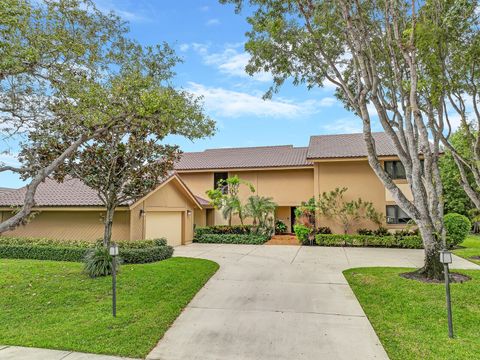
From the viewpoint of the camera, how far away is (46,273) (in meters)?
9.85

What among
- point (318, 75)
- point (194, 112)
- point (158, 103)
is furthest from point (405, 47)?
point (158, 103)

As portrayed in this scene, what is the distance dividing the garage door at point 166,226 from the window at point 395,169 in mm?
12894

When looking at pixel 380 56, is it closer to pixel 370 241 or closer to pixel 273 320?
pixel 273 320

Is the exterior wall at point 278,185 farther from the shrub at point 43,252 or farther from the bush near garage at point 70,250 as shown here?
the shrub at point 43,252

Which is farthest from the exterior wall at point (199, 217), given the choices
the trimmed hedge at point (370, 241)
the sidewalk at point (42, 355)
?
the sidewalk at point (42, 355)

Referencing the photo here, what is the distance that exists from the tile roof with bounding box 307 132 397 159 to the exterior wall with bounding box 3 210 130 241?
37.4ft

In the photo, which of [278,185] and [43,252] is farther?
[278,185]

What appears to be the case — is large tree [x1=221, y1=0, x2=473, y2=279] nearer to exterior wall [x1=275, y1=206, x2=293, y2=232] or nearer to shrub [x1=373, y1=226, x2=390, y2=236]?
shrub [x1=373, y1=226, x2=390, y2=236]

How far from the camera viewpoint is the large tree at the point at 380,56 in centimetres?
870

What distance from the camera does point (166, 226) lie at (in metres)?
17.4

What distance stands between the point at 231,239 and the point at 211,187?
217 inches

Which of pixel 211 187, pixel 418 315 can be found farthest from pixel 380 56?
pixel 211 187

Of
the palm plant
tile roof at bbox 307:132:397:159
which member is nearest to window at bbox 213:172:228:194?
the palm plant

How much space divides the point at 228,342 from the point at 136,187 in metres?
8.49
